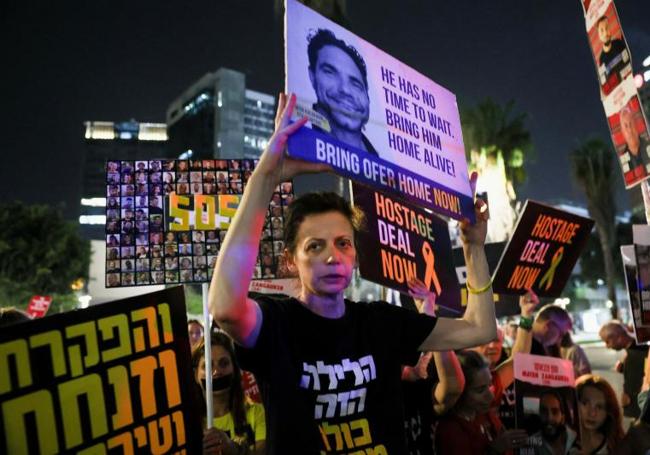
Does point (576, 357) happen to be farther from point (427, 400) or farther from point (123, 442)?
point (123, 442)

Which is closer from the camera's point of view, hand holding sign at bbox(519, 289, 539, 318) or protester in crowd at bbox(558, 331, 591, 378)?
hand holding sign at bbox(519, 289, 539, 318)

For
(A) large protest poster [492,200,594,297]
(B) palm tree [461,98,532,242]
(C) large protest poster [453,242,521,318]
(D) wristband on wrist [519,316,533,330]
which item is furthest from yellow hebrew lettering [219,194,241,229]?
(B) palm tree [461,98,532,242]

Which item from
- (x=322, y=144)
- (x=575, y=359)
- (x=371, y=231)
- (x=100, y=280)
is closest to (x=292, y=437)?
(x=322, y=144)

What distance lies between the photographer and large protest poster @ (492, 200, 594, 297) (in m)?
5.07

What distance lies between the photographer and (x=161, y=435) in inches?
102

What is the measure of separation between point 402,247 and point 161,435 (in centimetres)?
307

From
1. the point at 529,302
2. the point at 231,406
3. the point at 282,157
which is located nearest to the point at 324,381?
the point at 282,157

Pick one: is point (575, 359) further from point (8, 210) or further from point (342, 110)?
point (8, 210)

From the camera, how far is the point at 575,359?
7.14 meters

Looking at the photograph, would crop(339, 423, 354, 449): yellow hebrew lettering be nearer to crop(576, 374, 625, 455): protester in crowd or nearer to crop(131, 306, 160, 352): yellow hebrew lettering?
crop(131, 306, 160, 352): yellow hebrew lettering

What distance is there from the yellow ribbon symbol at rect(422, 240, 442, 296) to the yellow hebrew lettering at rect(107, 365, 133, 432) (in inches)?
129

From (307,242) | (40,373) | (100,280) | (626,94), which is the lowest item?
(40,373)

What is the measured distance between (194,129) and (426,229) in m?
120

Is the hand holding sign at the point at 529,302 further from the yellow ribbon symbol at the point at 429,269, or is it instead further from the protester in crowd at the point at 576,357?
the protester in crowd at the point at 576,357
